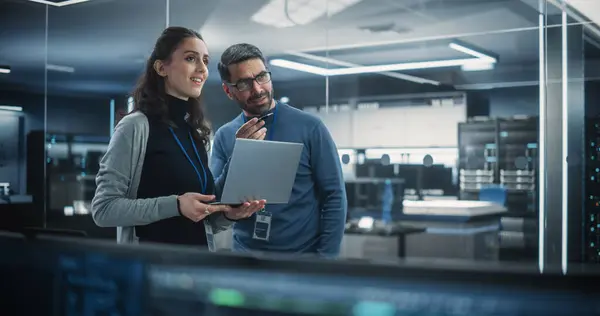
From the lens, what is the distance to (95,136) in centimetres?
667

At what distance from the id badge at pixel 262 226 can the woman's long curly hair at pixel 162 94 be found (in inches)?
14.3

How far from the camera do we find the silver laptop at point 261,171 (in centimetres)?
206

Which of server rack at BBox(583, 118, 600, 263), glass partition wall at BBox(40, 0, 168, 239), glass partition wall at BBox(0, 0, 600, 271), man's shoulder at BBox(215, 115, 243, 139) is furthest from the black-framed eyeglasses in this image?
glass partition wall at BBox(40, 0, 168, 239)

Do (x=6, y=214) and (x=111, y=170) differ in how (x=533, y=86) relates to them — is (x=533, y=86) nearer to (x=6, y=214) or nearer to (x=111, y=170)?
(x=111, y=170)

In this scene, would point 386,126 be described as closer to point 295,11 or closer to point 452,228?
point 452,228

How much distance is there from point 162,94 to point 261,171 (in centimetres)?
40

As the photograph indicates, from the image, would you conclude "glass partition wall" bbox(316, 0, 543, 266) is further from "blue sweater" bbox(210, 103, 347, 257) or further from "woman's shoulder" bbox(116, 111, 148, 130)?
"woman's shoulder" bbox(116, 111, 148, 130)

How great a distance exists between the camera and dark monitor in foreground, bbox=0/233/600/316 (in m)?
0.67

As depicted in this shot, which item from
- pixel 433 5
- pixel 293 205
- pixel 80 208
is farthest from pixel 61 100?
pixel 293 205

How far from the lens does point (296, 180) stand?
7.89 feet

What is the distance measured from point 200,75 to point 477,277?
1.58 metres

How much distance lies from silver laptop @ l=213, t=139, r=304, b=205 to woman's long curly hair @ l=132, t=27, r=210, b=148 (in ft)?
0.44

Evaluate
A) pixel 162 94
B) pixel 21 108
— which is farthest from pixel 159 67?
pixel 21 108

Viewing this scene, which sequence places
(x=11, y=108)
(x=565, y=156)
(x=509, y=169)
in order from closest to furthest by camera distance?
1. (x=565, y=156)
2. (x=509, y=169)
3. (x=11, y=108)
